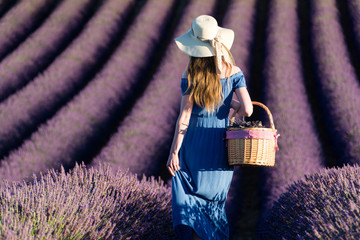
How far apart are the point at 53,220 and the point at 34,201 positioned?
30 centimetres

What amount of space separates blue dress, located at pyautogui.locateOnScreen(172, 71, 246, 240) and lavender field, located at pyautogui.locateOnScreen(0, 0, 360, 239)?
1.47 ft

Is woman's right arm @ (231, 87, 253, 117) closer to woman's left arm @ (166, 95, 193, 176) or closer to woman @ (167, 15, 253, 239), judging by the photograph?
woman @ (167, 15, 253, 239)

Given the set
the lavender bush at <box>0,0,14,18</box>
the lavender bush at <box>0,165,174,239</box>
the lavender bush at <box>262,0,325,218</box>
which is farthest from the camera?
the lavender bush at <box>0,0,14,18</box>

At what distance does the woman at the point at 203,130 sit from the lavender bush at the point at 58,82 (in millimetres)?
3803

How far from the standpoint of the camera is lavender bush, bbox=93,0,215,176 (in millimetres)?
4750

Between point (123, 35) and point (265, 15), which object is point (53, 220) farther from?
point (265, 15)

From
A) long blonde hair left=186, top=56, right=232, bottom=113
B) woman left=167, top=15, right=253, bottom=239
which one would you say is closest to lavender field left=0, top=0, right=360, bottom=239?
woman left=167, top=15, right=253, bottom=239

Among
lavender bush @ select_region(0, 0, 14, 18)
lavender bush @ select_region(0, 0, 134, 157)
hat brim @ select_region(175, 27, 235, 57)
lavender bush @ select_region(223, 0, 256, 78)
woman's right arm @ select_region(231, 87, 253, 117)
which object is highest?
hat brim @ select_region(175, 27, 235, 57)

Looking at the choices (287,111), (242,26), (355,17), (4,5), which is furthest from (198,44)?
(4,5)

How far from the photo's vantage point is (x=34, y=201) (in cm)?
252

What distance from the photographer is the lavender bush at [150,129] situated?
187 inches

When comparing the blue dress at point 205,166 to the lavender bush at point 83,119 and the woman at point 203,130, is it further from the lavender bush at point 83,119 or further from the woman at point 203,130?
the lavender bush at point 83,119

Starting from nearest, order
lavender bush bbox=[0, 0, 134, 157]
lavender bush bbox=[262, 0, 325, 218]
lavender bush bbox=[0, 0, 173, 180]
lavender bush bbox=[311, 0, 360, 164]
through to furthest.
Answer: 1. lavender bush bbox=[262, 0, 325, 218]
2. lavender bush bbox=[311, 0, 360, 164]
3. lavender bush bbox=[0, 0, 173, 180]
4. lavender bush bbox=[0, 0, 134, 157]

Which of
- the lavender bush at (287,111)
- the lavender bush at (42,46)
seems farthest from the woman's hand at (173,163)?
the lavender bush at (42,46)
